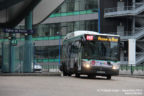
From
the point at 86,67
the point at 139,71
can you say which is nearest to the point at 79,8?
the point at 139,71

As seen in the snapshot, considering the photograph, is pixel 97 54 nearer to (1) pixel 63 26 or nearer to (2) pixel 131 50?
(2) pixel 131 50

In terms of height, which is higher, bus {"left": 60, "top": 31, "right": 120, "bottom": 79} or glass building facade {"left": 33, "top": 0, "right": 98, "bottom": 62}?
glass building facade {"left": 33, "top": 0, "right": 98, "bottom": 62}

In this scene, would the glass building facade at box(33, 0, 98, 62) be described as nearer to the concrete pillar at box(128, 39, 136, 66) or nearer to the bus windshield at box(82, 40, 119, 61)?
the concrete pillar at box(128, 39, 136, 66)

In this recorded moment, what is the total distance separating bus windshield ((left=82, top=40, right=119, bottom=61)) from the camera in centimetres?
2466

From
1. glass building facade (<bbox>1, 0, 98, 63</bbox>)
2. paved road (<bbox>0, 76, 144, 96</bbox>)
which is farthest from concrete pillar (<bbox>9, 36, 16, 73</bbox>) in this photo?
glass building facade (<bbox>1, 0, 98, 63</bbox>)

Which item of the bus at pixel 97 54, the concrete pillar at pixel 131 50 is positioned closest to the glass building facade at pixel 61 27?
the concrete pillar at pixel 131 50

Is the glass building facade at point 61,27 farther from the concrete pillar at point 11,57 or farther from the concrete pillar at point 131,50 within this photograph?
the concrete pillar at point 11,57

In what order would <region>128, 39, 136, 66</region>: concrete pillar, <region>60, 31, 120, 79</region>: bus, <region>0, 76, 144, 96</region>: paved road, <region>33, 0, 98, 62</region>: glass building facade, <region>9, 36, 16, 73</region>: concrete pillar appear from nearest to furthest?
<region>0, 76, 144, 96</region>: paved road → <region>60, 31, 120, 79</region>: bus → <region>9, 36, 16, 73</region>: concrete pillar → <region>128, 39, 136, 66</region>: concrete pillar → <region>33, 0, 98, 62</region>: glass building facade

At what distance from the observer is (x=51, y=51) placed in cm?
7331

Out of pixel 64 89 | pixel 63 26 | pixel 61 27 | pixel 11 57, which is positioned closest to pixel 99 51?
pixel 11 57

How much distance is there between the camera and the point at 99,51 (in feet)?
81.1

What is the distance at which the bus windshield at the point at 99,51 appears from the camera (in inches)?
971

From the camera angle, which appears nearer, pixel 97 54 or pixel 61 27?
pixel 97 54

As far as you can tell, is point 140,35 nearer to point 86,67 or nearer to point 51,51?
point 51,51
